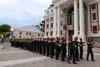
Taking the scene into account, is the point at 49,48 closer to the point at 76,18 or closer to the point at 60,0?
the point at 76,18

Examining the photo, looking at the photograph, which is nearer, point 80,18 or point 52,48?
point 52,48

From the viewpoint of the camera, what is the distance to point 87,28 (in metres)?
24.6

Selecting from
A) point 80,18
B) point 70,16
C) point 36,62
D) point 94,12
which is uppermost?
point 70,16

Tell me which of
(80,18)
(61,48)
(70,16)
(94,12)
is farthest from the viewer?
(70,16)

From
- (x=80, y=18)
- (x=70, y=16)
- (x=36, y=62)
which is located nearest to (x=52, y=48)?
(x=36, y=62)

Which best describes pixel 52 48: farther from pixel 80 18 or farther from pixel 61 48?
pixel 80 18

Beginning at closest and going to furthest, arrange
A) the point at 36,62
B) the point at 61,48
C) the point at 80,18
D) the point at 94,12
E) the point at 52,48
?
the point at 36,62, the point at 61,48, the point at 52,48, the point at 80,18, the point at 94,12

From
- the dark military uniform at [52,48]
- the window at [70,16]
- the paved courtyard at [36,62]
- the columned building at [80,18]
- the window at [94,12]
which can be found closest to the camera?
the paved courtyard at [36,62]

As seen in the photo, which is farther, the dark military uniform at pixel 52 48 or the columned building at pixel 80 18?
the columned building at pixel 80 18

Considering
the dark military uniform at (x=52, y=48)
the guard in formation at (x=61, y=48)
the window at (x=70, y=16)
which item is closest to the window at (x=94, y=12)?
the window at (x=70, y=16)

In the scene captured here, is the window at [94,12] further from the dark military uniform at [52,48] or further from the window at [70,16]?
the dark military uniform at [52,48]

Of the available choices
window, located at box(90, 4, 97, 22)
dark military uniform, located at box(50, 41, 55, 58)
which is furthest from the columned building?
dark military uniform, located at box(50, 41, 55, 58)

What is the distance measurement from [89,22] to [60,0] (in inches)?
416

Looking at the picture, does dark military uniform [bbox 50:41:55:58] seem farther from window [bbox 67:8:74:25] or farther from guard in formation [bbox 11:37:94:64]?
window [bbox 67:8:74:25]
